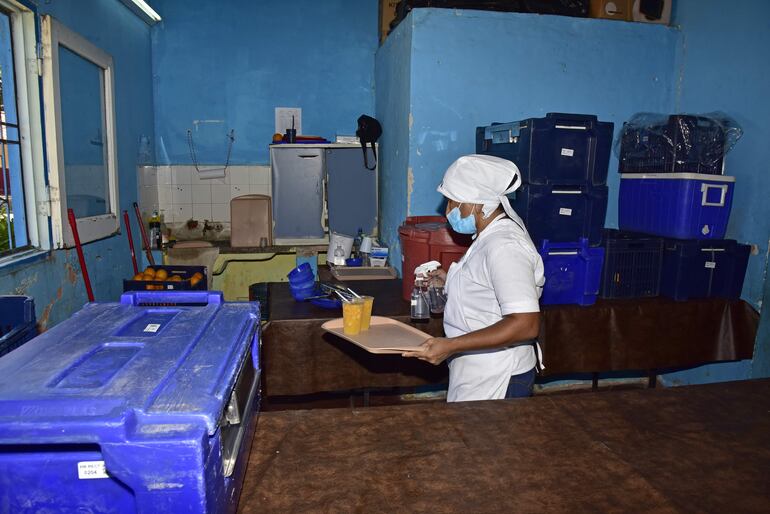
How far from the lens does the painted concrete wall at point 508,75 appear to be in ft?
12.5

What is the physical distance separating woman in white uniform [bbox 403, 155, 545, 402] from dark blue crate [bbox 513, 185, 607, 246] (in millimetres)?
1109

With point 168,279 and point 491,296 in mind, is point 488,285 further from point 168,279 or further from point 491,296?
point 168,279

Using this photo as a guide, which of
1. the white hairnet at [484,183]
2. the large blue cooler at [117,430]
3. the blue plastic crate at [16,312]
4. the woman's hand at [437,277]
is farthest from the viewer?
the woman's hand at [437,277]

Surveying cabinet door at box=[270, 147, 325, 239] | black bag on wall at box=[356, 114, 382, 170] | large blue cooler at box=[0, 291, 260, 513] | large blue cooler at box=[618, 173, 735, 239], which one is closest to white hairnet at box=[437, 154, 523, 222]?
large blue cooler at box=[0, 291, 260, 513]

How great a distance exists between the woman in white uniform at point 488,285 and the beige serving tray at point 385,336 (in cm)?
12

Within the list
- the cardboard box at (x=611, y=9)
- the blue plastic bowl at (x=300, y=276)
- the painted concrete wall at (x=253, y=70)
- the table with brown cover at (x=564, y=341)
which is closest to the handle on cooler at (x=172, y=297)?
the table with brown cover at (x=564, y=341)

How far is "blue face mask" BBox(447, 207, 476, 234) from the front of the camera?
218cm

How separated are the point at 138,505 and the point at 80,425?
0.16m

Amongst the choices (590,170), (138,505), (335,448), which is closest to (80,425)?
(138,505)

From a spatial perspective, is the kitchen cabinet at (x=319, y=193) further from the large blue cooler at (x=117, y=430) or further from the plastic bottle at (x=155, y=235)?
the large blue cooler at (x=117, y=430)

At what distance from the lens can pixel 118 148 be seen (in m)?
4.63

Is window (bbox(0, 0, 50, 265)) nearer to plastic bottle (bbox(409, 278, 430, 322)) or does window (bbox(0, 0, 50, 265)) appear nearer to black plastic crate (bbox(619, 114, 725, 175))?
plastic bottle (bbox(409, 278, 430, 322))

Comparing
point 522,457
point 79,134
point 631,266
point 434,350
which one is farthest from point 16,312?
point 631,266

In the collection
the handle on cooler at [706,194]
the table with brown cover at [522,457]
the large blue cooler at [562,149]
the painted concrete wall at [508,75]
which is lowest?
the table with brown cover at [522,457]
